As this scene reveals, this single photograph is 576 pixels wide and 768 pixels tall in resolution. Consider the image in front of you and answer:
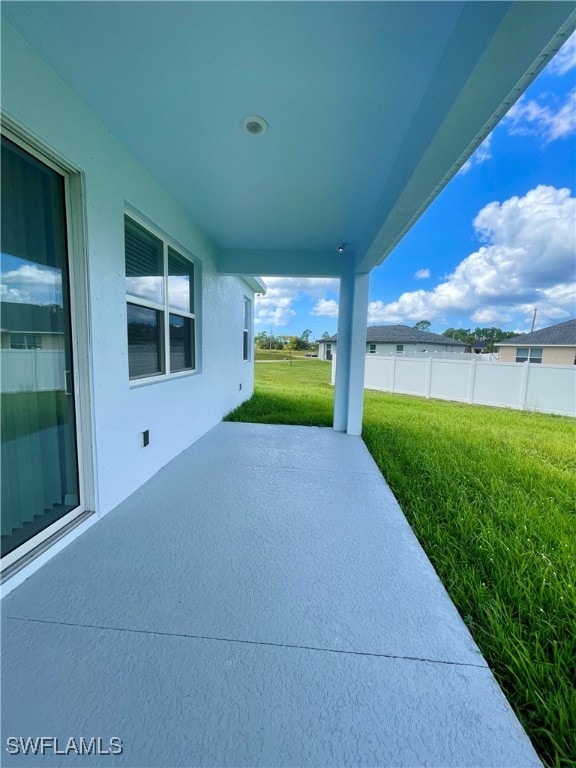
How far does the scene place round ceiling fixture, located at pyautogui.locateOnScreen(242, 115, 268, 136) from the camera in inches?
77.2

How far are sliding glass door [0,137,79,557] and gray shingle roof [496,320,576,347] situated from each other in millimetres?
20087

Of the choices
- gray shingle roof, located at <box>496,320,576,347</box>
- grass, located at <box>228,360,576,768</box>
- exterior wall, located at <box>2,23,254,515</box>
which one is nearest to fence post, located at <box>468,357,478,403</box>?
grass, located at <box>228,360,576,768</box>

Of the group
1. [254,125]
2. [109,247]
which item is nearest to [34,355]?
[109,247]

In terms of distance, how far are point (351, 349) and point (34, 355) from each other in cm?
369

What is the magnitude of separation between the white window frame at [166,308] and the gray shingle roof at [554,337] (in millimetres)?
18625

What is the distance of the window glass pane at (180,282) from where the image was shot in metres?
3.34

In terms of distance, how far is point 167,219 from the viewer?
9.91 feet

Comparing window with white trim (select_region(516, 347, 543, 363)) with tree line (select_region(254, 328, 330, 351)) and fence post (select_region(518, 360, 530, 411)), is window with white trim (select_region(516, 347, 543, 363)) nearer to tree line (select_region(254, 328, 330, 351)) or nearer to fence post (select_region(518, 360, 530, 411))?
fence post (select_region(518, 360, 530, 411))

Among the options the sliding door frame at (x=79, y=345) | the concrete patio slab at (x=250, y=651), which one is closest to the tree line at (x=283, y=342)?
the sliding door frame at (x=79, y=345)

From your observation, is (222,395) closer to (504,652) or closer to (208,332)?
(208,332)

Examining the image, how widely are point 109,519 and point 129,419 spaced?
758 mm

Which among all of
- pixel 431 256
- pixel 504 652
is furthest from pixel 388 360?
pixel 431 256

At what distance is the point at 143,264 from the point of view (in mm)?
2818

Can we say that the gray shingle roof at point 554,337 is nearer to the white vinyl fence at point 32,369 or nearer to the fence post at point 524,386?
the fence post at point 524,386
